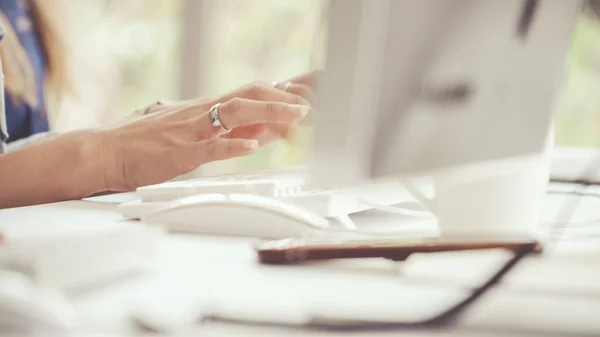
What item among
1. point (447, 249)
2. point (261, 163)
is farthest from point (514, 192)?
point (261, 163)

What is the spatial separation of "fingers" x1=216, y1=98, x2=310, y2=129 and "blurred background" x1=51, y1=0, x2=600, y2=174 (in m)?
1.17

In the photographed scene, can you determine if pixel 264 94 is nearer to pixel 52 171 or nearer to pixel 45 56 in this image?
pixel 52 171

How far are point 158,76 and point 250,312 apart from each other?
6.07 ft

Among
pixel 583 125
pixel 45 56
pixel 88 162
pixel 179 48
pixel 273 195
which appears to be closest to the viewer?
pixel 273 195

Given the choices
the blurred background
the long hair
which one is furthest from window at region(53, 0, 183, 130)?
the long hair

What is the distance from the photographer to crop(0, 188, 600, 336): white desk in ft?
1.02

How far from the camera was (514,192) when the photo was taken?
1.65 ft

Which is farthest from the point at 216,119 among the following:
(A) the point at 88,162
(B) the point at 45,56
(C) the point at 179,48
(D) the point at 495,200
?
(C) the point at 179,48

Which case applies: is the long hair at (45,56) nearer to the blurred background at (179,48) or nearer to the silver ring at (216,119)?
the blurred background at (179,48)

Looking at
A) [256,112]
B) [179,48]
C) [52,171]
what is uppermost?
[179,48]

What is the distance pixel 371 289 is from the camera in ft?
1.20

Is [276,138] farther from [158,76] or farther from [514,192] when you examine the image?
[158,76]

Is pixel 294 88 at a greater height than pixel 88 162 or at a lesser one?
greater

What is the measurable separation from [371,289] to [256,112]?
0.39 meters
